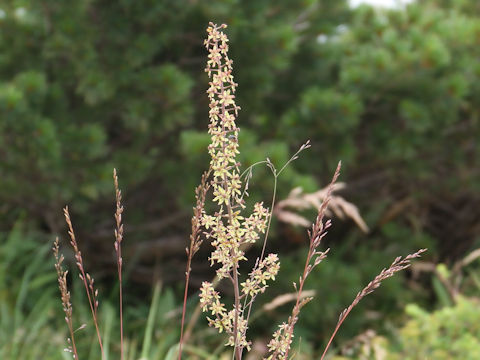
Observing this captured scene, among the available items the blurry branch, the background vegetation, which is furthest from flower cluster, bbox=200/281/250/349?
the background vegetation

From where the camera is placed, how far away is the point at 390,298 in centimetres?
482

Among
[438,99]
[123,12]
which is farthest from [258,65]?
[438,99]

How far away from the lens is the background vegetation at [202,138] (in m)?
3.53

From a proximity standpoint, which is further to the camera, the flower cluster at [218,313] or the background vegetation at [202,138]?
the background vegetation at [202,138]

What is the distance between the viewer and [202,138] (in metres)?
3.38

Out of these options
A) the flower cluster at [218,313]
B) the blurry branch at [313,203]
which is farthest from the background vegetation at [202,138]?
the flower cluster at [218,313]

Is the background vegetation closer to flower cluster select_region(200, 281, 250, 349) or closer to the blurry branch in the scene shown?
the blurry branch

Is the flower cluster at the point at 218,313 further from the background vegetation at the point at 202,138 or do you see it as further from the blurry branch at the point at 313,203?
the background vegetation at the point at 202,138

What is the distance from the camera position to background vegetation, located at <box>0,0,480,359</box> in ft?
11.6

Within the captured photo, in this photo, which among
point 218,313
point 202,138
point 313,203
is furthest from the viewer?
point 202,138

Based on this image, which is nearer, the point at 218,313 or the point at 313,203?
the point at 218,313

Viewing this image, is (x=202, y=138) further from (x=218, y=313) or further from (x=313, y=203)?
(x=218, y=313)

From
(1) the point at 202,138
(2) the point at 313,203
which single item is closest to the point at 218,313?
(2) the point at 313,203

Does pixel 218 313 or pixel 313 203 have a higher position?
pixel 313 203
